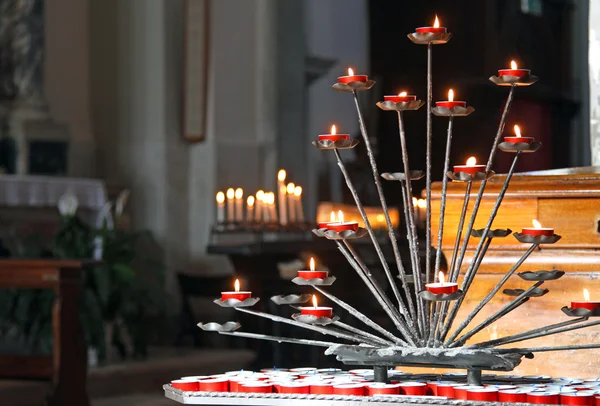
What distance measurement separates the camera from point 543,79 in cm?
681

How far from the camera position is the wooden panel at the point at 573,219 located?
2.97 meters

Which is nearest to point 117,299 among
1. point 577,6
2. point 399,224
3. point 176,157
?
point 399,224

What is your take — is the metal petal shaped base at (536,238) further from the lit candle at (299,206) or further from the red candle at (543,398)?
the lit candle at (299,206)

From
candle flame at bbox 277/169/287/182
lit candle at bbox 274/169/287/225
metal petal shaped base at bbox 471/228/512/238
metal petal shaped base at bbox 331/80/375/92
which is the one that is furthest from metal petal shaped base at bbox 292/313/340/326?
candle flame at bbox 277/169/287/182

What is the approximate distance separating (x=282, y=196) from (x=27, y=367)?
2.98m

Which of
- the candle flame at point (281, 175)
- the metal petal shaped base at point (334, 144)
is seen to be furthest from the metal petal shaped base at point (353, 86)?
the candle flame at point (281, 175)

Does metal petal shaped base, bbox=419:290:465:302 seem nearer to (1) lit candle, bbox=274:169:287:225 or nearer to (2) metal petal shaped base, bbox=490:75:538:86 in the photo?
(2) metal petal shaped base, bbox=490:75:538:86

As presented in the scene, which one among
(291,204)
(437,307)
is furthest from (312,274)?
Answer: (291,204)

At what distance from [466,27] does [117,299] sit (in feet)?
9.43

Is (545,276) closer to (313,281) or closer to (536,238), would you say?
(536,238)

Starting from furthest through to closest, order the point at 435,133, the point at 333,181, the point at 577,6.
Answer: the point at 333,181 < the point at 435,133 < the point at 577,6

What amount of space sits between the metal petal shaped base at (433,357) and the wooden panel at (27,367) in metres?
A: 4.06

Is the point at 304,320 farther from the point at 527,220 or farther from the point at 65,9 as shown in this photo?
the point at 65,9

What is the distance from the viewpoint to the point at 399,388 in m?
2.34
